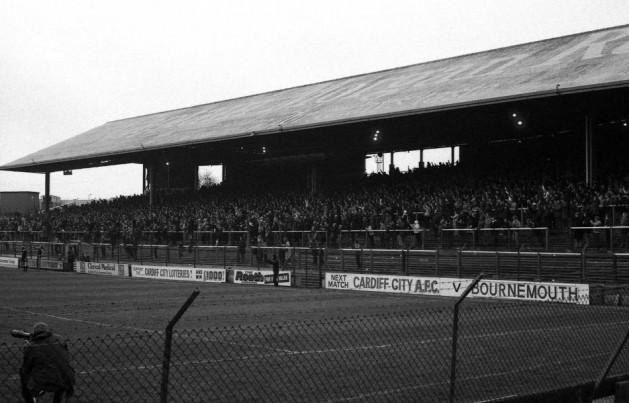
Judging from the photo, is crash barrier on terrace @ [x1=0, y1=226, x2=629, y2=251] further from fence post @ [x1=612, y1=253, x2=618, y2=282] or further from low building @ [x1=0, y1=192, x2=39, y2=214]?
low building @ [x1=0, y1=192, x2=39, y2=214]

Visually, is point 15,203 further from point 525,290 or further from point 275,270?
point 525,290

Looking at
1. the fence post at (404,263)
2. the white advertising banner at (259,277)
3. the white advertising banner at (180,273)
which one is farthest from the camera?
the white advertising banner at (180,273)

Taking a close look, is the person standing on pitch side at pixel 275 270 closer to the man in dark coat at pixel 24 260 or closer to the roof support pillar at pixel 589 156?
the roof support pillar at pixel 589 156

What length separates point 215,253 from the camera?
4000 cm

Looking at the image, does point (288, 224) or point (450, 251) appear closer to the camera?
point (450, 251)

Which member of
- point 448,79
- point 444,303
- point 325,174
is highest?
point 448,79

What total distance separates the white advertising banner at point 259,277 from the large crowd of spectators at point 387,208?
2.11m

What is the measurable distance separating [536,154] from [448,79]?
758 cm

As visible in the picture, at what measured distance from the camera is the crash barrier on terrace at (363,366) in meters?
10.5

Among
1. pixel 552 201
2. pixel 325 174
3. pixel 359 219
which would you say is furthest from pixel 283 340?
pixel 325 174

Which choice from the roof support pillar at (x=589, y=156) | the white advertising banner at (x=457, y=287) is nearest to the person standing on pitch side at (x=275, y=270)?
the white advertising banner at (x=457, y=287)

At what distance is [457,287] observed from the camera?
94.1 feet

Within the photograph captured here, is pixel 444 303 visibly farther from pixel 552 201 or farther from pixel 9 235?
pixel 9 235

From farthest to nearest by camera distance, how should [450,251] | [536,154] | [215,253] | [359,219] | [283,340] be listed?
[536,154] → [215,253] → [359,219] → [450,251] → [283,340]
